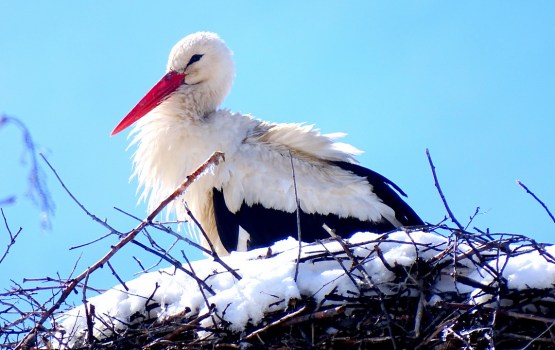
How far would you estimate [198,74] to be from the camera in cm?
562

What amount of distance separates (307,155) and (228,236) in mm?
545

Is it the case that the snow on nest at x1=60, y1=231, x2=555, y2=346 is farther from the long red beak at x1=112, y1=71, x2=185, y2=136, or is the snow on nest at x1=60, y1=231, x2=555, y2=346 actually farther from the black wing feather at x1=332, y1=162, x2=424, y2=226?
the long red beak at x1=112, y1=71, x2=185, y2=136

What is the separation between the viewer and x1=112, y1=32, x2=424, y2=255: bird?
190 inches

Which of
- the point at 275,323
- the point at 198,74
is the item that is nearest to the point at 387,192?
the point at 198,74

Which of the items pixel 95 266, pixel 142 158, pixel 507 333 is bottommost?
pixel 507 333

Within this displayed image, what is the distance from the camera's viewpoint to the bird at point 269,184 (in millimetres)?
4820

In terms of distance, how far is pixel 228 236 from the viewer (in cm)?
484

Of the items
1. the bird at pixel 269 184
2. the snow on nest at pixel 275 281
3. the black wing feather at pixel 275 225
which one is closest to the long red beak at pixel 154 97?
the bird at pixel 269 184

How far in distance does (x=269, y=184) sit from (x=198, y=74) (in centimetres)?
108

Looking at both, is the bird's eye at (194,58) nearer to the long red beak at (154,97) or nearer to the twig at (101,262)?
the long red beak at (154,97)

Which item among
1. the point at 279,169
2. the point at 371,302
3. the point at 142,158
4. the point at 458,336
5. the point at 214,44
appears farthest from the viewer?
the point at 214,44

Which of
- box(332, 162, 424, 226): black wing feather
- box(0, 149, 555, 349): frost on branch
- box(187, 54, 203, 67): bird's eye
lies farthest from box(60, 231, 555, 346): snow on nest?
box(187, 54, 203, 67): bird's eye

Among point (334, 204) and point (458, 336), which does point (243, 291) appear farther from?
point (334, 204)

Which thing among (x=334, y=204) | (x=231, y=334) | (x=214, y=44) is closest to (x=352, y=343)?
(x=231, y=334)
